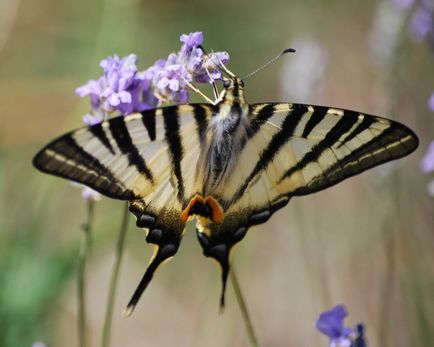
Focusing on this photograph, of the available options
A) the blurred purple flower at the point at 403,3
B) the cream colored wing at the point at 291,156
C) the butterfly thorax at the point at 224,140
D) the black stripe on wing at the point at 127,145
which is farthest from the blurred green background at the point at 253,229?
the black stripe on wing at the point at 127,145

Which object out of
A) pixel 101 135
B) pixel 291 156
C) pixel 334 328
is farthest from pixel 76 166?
pixel 334 328

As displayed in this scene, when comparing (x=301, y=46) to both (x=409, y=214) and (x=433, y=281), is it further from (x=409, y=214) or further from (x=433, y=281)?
(x=433, y=281)

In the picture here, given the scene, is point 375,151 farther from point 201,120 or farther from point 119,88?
point 119,88

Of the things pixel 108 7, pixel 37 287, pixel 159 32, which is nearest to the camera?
pixel 37 287

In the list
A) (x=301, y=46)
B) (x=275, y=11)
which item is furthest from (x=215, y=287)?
(x=275, y=11)

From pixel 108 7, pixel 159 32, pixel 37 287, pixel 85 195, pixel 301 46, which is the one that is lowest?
pixel 37 287
